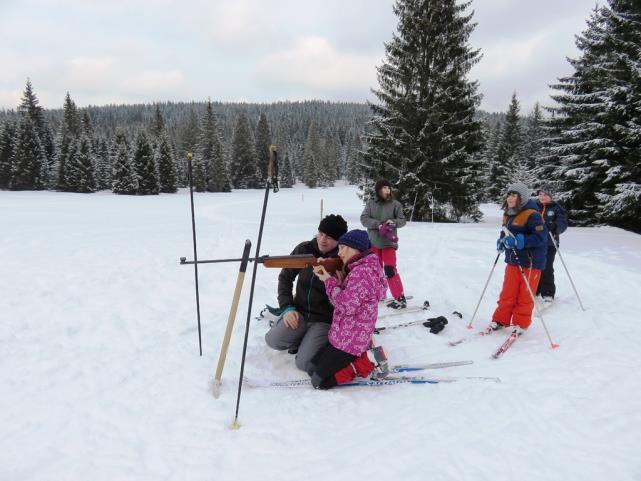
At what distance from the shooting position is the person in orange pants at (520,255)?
535cm

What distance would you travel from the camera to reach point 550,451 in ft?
9.98

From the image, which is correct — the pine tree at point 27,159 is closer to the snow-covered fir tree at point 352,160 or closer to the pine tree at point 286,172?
the pine tree at point 286,172

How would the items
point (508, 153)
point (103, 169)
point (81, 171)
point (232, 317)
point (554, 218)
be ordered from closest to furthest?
point (232, 317) → point (554, 218) → point (508, 153) → point (81, 171) → point (103, 169)

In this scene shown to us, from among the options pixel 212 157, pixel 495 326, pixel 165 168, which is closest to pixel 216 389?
pixel 495 326

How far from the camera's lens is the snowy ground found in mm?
2926

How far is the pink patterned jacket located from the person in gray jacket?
96.7 inches

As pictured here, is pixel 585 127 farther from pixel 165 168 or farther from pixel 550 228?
pixel 165 168

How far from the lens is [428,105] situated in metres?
17.6

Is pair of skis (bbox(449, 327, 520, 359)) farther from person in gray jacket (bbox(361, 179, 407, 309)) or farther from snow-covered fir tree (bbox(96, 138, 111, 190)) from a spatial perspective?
snow-covered fir tree (bbox(96, 138, 111, 190))

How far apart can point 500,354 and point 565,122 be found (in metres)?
17.8

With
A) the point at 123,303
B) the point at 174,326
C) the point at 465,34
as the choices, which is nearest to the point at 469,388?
the point at 174,326

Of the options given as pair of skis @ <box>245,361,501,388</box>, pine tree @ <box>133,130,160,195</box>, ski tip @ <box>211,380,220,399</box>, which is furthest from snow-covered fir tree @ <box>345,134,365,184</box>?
ski tip @ <box>211,380,220,399</box>

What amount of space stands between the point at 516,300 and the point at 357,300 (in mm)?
3126

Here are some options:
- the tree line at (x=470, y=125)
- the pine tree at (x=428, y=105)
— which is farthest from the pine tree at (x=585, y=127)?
the pine tree at (x=428, y=105)
